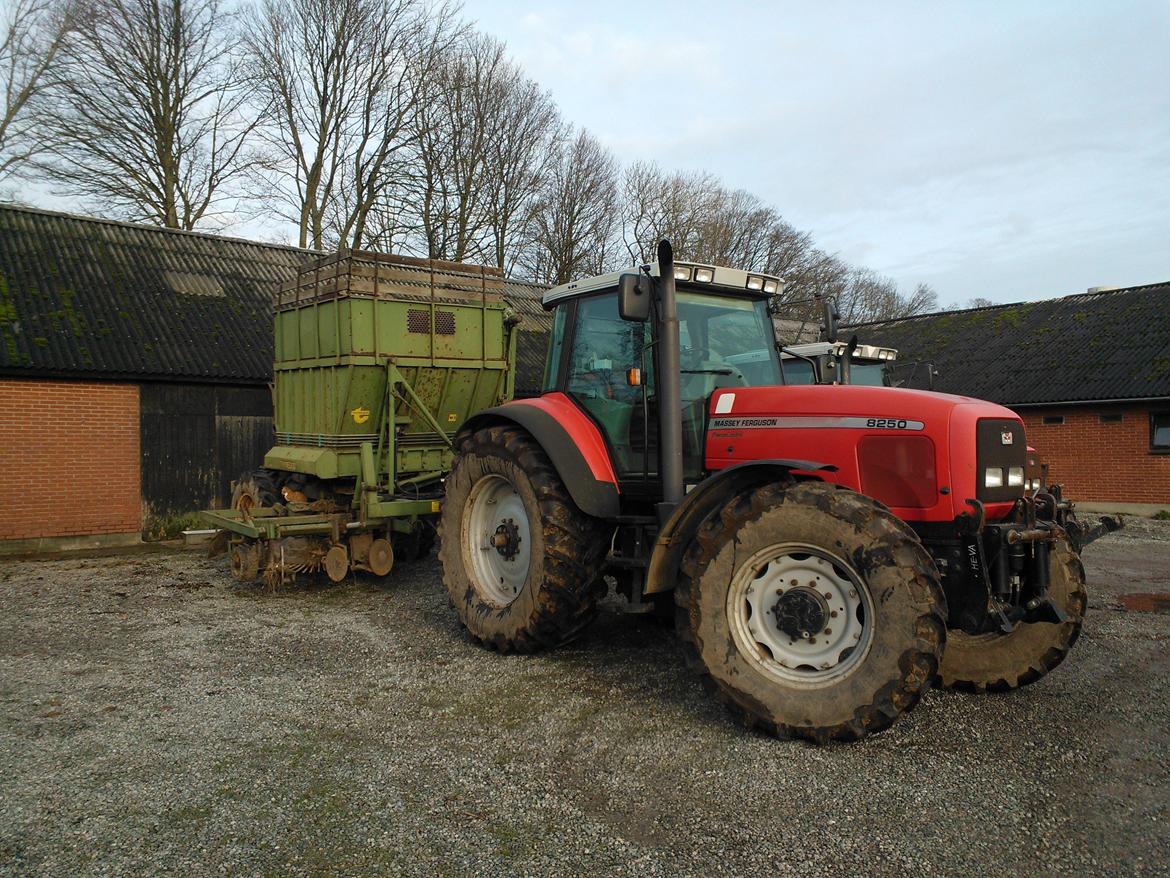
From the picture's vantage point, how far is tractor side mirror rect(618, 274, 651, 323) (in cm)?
467

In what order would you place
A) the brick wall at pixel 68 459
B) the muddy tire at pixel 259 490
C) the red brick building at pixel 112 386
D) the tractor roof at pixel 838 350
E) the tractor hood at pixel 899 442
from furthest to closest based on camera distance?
the red brick building at pixel 112 386
the brick wall at pixel 68 459
the muddy tire at pixel 259 490
the tractor roof at pixel 838 350
the tractor hood at pixel 899 442

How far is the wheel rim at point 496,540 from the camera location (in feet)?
19.0

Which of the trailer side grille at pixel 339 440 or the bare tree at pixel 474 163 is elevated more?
the bare tree at pixel 474 163

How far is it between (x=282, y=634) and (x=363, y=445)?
2036mm

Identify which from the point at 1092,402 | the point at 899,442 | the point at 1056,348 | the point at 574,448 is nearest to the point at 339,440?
the point at 574,448

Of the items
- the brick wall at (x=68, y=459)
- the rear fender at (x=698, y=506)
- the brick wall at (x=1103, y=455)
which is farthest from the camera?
the brick wall at (x=1103, y=455)

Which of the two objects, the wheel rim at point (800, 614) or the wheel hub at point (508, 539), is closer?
the wheel rim at point (800, 614)

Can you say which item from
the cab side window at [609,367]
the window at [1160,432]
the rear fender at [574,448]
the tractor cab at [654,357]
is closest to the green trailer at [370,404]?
the rear fender at [574,448]

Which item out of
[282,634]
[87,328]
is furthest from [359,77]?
[282,634]

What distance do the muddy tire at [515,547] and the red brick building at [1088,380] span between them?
1473cm

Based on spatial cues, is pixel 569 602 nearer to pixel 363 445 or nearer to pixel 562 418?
pixel 562 418

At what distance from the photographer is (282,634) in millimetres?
6371

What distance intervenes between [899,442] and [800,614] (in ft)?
3.29

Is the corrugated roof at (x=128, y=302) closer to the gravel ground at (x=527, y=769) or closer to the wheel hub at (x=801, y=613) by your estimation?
the gravel ground at (x=527, y=769)
